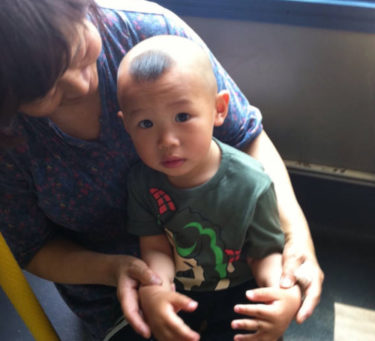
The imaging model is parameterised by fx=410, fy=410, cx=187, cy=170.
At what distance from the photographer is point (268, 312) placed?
63cm

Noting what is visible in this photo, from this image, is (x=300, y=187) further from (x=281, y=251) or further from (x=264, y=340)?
(x=264, y=340)

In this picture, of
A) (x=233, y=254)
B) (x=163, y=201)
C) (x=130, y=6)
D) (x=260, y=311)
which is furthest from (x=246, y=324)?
(x=130, y=6)

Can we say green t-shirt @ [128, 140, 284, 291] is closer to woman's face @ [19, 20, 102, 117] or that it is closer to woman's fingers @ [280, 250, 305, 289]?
woman's fingers @ [280, 250, 305, 289]

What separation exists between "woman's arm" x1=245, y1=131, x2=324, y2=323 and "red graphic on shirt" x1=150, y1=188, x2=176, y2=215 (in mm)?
222

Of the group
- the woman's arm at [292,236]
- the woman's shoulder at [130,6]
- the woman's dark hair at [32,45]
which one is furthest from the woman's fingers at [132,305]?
the woman's shoulder at [130,6]

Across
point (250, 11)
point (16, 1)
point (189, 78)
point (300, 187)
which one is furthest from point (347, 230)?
point (16, 1)

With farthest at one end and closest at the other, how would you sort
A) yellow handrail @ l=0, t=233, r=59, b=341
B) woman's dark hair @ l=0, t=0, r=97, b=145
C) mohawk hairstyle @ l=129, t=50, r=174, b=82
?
yellow handrail @ l=0, t=233, r=59, b=341
mohawk hairstyle @ l=129, t=50, r=174, b=82
woman's dark hair @ l=0, t=0, r=97, b=145

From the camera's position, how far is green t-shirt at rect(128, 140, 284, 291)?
0.70 metres

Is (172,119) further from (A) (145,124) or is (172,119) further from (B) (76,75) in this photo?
(B) (76,75)

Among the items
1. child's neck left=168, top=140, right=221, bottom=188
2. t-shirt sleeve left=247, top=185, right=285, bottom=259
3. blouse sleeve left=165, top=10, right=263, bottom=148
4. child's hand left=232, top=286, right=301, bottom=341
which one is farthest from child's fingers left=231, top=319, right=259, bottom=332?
blouse sleeve left=165, top=10, right=263, bottom=148

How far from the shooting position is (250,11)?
3.61 ft

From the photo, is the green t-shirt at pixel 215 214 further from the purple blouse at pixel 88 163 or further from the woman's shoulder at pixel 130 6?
the woman's shoulder at pixel 130 6

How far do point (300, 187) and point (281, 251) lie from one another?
70cm

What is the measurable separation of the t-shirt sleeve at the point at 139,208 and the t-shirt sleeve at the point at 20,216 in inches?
7.4
